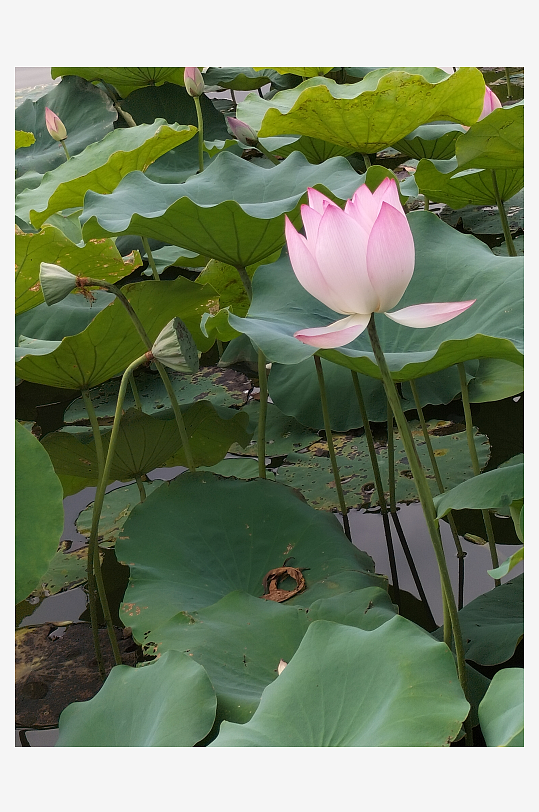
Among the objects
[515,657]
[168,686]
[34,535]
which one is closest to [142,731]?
[168,686]

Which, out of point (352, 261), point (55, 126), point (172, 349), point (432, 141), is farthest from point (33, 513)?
point (55, 126)

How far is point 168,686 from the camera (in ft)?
2.78

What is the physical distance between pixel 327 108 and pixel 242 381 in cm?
82

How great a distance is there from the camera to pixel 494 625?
1.03 metres

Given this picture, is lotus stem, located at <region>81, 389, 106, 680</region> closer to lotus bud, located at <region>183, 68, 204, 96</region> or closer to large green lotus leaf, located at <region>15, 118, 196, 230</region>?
large green lotus leaf, located at <region>15, 118, 196, 230</region>

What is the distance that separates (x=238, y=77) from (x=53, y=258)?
90.8 inches

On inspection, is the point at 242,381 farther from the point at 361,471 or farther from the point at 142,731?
the point at 142,731

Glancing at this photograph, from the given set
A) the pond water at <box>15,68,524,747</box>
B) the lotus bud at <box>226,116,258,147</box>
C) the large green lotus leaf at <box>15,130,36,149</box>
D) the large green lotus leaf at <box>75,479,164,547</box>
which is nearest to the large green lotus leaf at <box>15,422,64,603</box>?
Answer: the pond water at <box>15,68,524,747</box>

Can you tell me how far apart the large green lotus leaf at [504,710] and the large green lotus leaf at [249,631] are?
23 cm

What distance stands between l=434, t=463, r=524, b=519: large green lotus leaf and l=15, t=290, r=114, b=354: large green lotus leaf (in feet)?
3.59

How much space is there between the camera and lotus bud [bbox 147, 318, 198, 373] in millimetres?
1037

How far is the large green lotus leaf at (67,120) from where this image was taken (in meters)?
2.68

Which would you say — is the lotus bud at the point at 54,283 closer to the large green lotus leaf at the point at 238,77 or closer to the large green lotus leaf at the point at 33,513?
the large green lotus leaf at the point at 33,513

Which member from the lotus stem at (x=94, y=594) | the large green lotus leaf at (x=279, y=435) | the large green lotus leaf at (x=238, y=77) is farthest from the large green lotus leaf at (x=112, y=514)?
the large green lotus leaf at (x=238, y=77)
